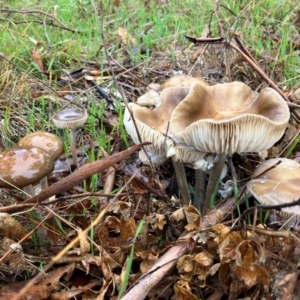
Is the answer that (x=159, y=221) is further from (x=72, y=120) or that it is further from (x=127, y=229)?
(x=72, y=120)

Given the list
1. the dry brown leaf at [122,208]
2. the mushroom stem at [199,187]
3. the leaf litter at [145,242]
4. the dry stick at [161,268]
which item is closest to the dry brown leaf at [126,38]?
the leaf litter at [145,242]

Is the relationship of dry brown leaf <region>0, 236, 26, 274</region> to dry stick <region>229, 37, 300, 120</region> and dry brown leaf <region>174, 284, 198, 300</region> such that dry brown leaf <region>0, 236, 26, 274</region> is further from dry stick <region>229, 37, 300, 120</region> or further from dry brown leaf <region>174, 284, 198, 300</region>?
dry stick <region>229, 37, 300, 120</region>

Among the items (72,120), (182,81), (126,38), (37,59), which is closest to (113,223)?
(72,120)

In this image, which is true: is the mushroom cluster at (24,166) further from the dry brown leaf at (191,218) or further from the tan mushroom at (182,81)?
the tan mushroom at (182,81)

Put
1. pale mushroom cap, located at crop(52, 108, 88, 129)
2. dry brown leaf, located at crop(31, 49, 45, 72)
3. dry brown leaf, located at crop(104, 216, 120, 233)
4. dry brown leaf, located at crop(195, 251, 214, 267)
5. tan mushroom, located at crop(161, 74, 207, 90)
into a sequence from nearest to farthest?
dry brown leaf, located at crop(195, 251, 214, 267) < dry brown leaf, located at crop(104, 216, 120, 233) < pale mushroom cap, located at crop(52, 108, 88, 129) < tan mushroom, located at crop(161, 74, 207, 90) < dry brown leaf, located at crop(31, 49, 45, 72)

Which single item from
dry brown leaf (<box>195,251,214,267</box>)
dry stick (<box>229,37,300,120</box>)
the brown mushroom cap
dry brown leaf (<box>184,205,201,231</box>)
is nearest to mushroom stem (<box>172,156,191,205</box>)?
the brown mushroom cap
